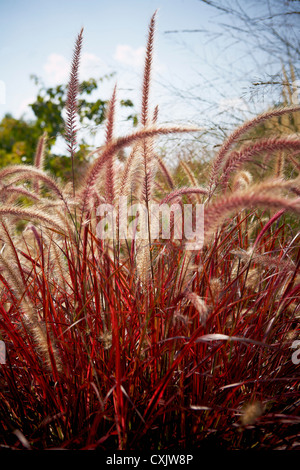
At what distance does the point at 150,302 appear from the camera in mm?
1389

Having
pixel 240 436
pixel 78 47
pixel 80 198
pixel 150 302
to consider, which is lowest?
pixel 240 436

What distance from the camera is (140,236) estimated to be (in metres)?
1.46

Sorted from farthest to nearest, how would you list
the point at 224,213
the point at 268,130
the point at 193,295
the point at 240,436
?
the point at 268,130, the point at 240,436, the point at 193,295, the point at 224,213

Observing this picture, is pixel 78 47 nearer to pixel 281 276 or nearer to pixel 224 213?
pixel 224 213

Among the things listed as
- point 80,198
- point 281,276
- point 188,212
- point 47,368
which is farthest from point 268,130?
point 47,368

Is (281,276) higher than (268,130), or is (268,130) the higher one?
(268,130)

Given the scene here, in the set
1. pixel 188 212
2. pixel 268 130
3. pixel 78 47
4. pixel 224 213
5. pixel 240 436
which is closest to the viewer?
pixel 224 213

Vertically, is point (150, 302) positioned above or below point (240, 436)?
above

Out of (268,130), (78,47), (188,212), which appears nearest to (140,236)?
(188,212)

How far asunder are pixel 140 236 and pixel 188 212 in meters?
0.39

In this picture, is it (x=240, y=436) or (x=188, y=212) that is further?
(x=188, y=212)

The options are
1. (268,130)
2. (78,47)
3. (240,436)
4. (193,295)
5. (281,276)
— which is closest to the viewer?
Answer: (193,295)

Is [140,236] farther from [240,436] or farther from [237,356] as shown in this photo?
[240,436]

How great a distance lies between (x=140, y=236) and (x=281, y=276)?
537mm
